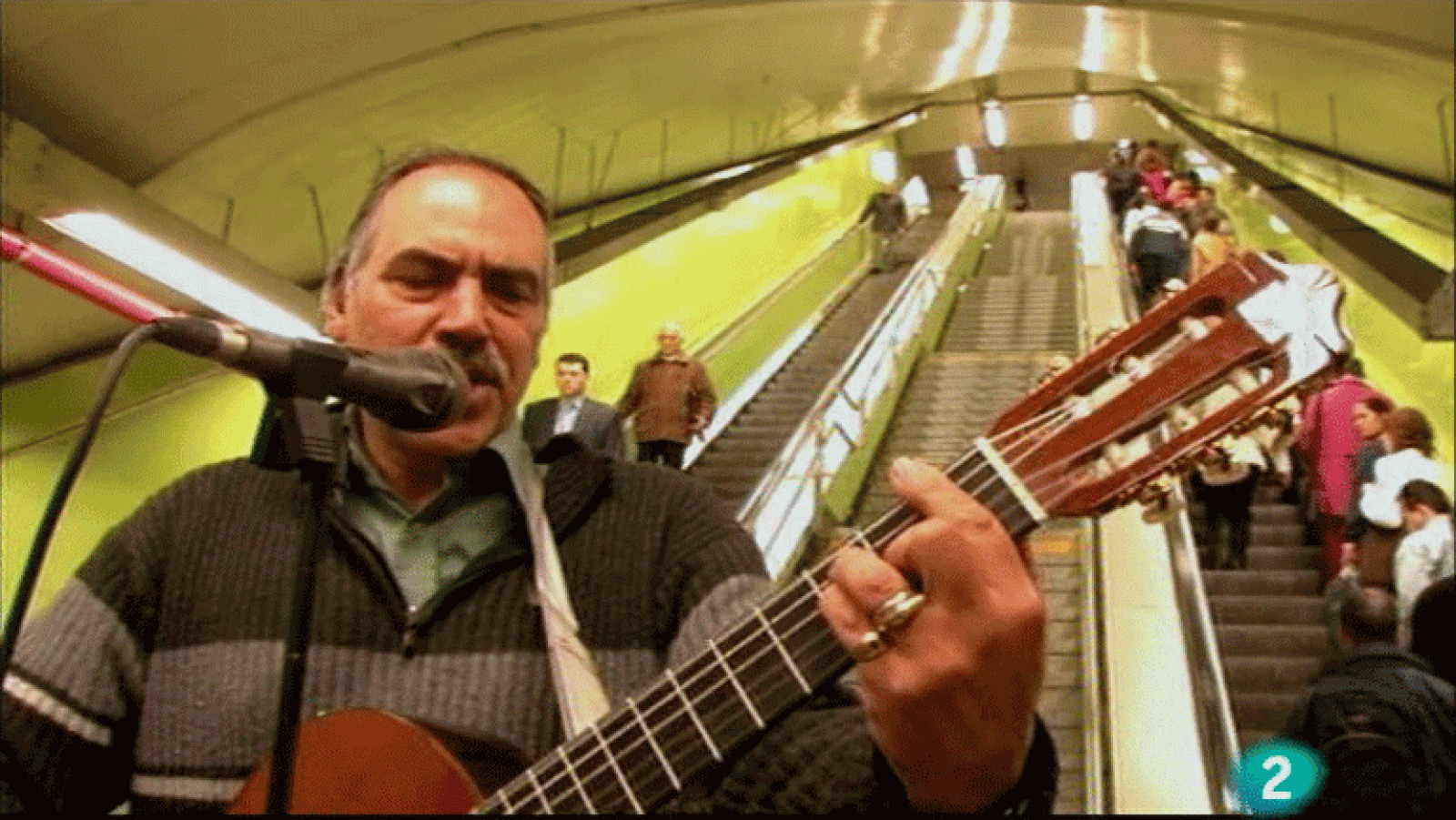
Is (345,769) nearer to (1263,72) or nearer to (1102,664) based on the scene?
(1102,664)

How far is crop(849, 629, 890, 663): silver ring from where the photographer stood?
4.02 ft

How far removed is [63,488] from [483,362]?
19.1 inches

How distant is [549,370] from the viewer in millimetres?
9469

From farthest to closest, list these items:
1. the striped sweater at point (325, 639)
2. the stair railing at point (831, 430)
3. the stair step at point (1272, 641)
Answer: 1. the stair railing at point (831, 430)
2. the stair step at point (1272, 641)
3. the striped sweater at point (325, 639)

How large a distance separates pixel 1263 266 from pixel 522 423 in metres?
0.91

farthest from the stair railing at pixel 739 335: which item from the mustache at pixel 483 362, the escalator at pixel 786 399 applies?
the mustache at pixel 483 362

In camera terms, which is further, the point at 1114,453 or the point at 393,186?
the point at 393,186

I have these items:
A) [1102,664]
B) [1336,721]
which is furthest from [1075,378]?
[1102,664]

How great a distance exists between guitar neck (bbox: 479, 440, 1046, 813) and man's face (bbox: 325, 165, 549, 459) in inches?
16.9

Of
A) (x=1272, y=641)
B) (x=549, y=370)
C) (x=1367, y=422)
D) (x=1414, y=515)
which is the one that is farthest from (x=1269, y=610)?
(x=549, y=370)

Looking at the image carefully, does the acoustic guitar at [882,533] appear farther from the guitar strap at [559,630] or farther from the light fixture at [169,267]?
the light fixture at [169,267]

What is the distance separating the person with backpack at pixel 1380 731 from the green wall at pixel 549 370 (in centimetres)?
187

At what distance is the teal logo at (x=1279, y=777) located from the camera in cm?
303

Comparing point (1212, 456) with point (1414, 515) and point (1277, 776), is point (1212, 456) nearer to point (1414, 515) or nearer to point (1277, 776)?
point (1277, 776)
